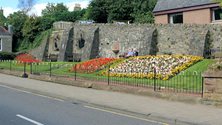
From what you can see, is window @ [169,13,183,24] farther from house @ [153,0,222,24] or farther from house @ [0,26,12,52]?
house @ [0,26,12,52]

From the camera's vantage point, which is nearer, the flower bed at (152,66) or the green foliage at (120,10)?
the flower bed at (152,66)

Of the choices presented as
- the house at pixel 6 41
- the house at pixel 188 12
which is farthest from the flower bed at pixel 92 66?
the house at pixel 6 41

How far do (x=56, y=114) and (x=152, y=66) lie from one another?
1224 centimetres

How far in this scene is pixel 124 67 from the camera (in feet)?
87.3

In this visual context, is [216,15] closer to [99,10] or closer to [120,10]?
[120,10]

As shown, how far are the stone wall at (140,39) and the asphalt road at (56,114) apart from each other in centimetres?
1789

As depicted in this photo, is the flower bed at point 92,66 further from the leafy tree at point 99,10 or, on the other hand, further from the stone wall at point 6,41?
the stone wall at point 6,41

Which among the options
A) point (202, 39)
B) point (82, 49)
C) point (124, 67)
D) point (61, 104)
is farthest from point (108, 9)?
point (61, 104)

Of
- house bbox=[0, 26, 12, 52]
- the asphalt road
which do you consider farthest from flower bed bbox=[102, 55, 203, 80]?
house bbox=[0, 26, 12, 52]

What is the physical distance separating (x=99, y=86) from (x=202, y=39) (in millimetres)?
13779

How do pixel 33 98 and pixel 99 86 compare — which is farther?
pixel 99 86

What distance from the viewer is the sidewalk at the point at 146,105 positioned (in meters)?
12.6

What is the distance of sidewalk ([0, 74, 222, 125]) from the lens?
1257 cm

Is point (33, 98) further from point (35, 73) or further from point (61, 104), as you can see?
point (35, 73)
